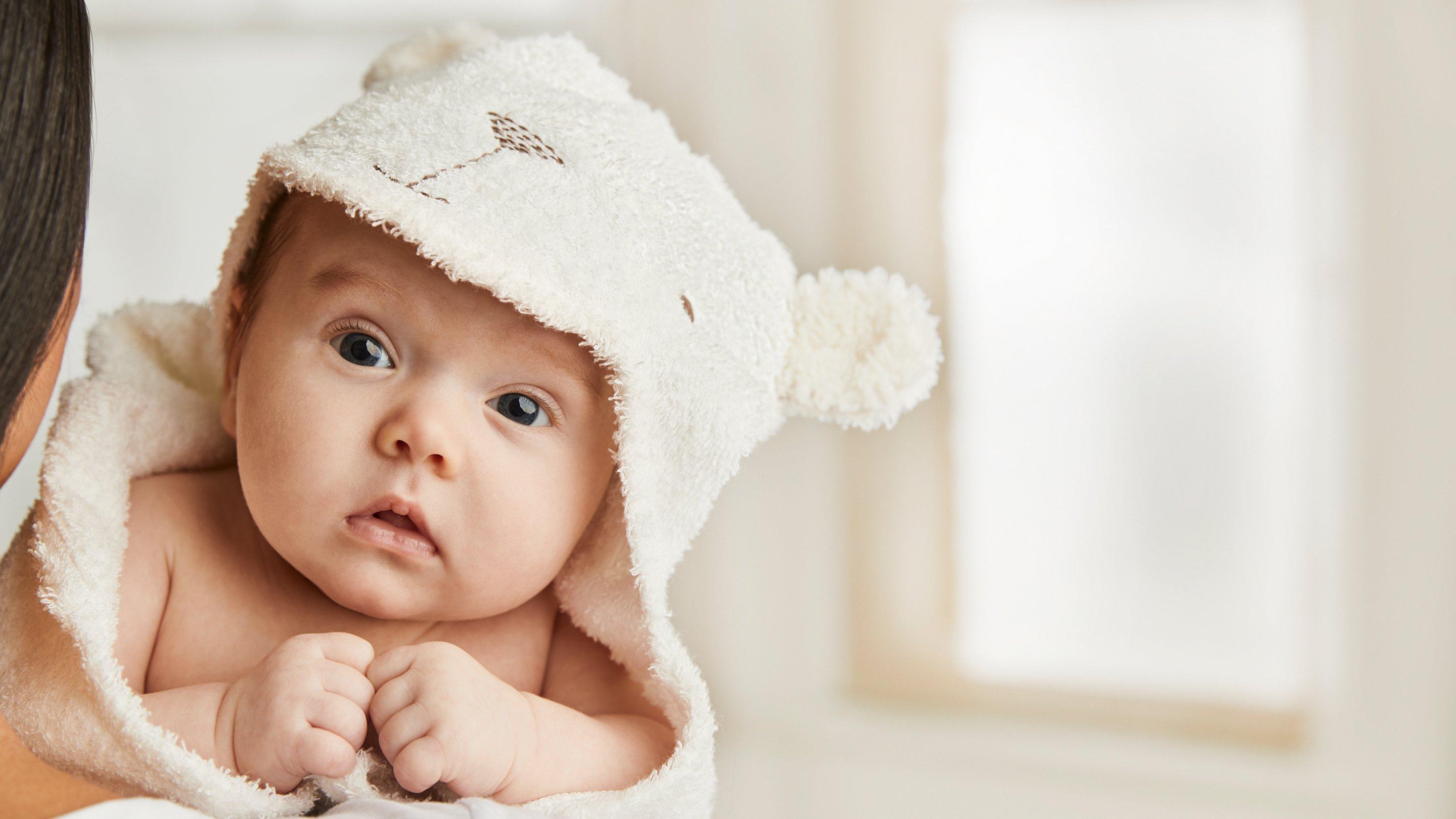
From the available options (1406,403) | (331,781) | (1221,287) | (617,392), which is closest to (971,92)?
(1221,287)

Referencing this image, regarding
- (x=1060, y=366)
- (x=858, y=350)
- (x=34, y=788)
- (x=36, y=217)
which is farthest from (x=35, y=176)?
(x=1060, y=366)

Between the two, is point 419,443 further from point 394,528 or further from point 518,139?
point 518,139

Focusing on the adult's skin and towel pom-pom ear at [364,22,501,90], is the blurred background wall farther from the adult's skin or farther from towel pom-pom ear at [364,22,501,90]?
the adult's skin

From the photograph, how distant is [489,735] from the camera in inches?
18.2

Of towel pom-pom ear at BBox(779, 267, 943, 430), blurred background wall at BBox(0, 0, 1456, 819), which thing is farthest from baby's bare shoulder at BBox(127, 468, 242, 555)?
blurred background wall at BBox(0, 0, 1456, 819)

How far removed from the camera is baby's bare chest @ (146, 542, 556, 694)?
1.72ft

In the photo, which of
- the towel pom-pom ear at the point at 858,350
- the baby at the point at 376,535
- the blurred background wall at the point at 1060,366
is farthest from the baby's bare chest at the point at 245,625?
the blurred background wall at the point at 1060,366

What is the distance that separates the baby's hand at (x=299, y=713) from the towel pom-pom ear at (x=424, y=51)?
37cm

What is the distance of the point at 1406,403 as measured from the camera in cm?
111

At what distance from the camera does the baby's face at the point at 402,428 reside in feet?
1.56

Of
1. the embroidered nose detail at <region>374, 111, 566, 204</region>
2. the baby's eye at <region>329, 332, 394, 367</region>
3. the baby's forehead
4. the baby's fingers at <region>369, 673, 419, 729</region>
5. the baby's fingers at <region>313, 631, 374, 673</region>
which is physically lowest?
the baby's fingers at <region>369, 673, 419, 729</region>

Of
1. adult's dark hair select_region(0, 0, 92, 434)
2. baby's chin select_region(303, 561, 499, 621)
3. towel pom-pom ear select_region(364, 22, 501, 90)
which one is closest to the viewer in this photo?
adult's dark hair select_region(0, 0, 92, 434)

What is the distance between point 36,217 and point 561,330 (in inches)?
8.3

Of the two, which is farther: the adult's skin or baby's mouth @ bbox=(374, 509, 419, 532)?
baby's mouth @ bbox=(374, 509, 419, 532)
